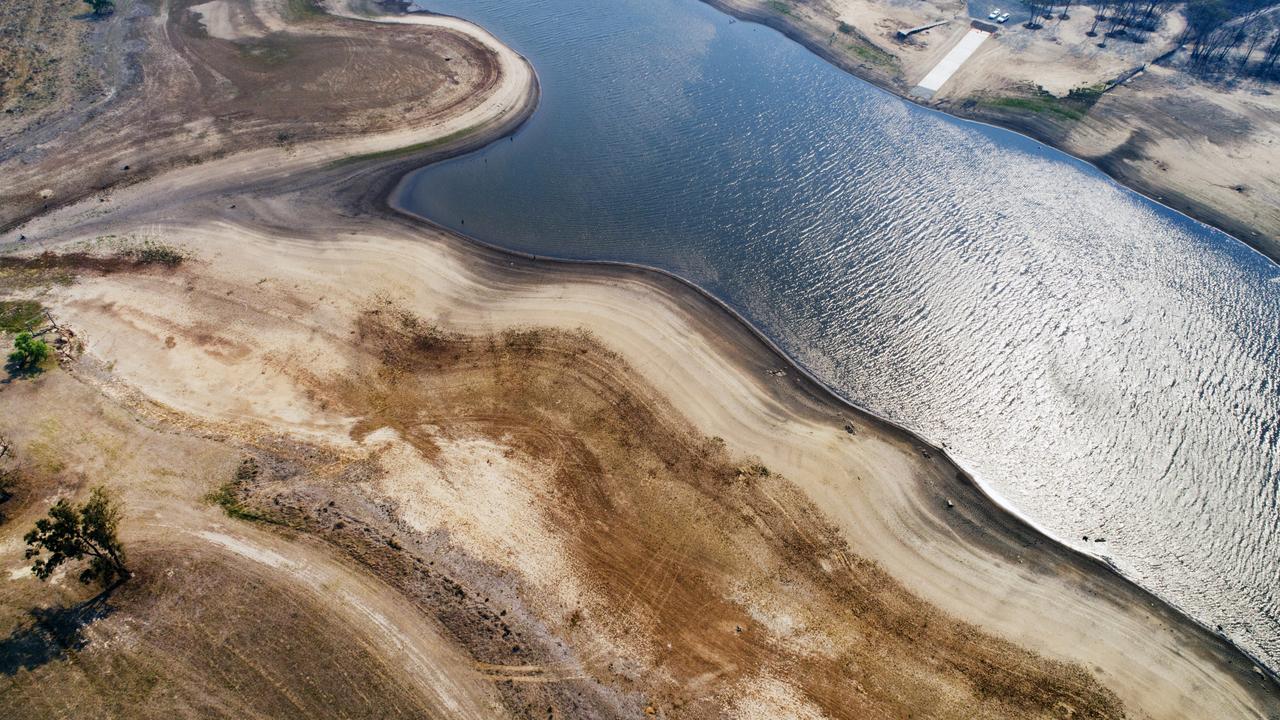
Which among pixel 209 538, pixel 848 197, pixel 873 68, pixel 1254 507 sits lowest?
pixel 209 538

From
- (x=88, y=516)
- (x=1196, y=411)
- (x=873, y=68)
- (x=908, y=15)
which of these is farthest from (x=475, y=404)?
(x=908, y=15)

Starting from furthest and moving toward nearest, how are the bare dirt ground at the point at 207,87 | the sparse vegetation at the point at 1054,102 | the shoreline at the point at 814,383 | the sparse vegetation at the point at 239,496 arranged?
the sparse vegetation at the point at 1054,102 < the bare dirt ground at the point at 207,87 < the shoreline at the point at 814,383 < the sparse vegetation at the point at 239,496

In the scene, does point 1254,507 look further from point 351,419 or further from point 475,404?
point 351,419

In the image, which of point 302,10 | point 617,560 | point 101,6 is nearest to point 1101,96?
point 617,560

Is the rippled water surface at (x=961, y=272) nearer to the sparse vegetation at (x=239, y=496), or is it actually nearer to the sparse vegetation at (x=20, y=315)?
the sparse vegetation at (x=239, y=496)

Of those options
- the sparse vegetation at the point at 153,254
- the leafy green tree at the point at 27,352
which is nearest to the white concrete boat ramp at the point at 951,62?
the sparse vegetation at the point at 153,254

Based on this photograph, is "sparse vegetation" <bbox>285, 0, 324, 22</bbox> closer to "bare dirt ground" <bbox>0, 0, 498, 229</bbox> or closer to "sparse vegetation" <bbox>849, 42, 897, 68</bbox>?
"bare dirt ground" <bbox>0, 0, 498, 229</bbox>

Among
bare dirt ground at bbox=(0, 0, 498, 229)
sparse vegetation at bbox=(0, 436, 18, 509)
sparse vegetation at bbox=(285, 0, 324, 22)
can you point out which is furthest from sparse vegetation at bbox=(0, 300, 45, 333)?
sparse vegetation at bbox=(285, 0, 324, 22)
